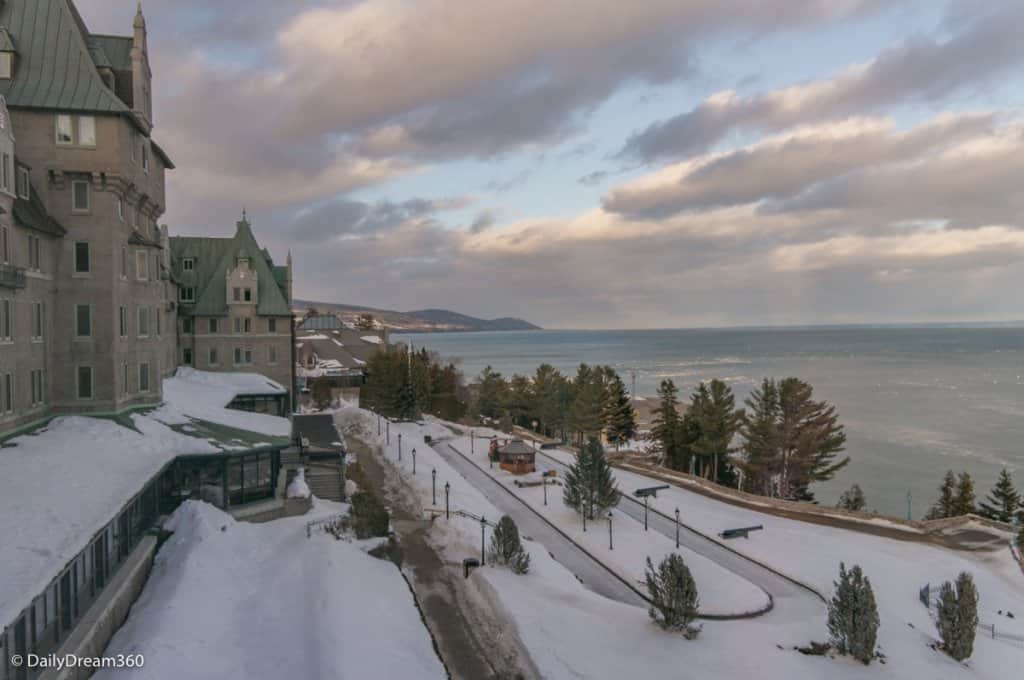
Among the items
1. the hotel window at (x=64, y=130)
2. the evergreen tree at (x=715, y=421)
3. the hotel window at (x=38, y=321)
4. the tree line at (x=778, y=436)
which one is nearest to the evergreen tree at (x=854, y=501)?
the tree line at (x=778, y=436)

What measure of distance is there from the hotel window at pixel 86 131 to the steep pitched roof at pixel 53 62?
1.45 feet

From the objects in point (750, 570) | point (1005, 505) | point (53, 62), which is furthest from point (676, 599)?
point (1005, 505)

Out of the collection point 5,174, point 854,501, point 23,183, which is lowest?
point 854,501

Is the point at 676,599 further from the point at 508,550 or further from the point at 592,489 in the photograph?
the point at 592,489

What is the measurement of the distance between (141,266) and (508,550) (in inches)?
903

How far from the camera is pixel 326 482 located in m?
37.0

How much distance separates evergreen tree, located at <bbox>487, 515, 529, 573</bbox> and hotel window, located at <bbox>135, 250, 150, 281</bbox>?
71.2 ft

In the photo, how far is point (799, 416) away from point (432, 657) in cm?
4394

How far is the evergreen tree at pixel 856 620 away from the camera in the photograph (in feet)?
65.9

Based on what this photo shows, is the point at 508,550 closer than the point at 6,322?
No

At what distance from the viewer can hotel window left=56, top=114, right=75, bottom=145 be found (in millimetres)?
28031

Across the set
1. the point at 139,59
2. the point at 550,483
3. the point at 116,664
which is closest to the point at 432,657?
the point at 116,664

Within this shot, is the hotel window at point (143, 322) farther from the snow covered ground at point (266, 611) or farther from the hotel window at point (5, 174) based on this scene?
the snow covered ground at point (266, 611)

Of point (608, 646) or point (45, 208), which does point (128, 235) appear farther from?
point (608, 646)
